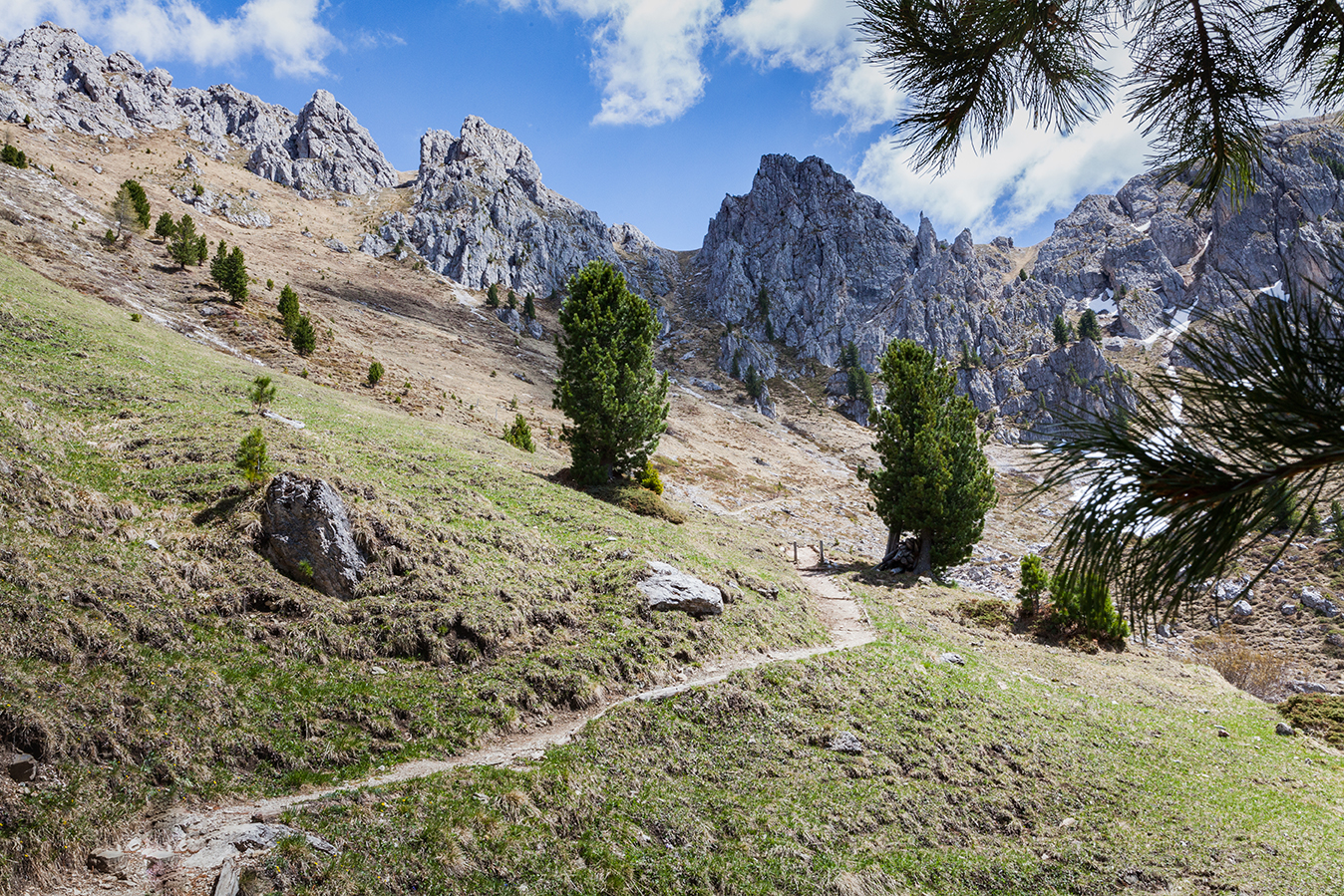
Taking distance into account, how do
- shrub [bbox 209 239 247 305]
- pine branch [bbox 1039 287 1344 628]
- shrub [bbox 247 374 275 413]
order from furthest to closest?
shrub [bbox 209 239 247 305] → shrub [bbox 247 374 275 413] → pine branch [bbox 1039 287 1344 628]

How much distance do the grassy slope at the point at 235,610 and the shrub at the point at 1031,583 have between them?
10789mm

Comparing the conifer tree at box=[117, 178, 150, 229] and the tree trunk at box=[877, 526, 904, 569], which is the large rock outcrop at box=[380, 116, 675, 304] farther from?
the tree trunk at box=[877, 526, 904, 569]

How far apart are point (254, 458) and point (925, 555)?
27579mm

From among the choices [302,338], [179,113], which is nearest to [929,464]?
[302,338]

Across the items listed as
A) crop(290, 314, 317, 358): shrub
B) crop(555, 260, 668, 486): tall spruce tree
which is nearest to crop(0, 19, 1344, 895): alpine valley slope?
crop(555, 260, 668, 486): tall spruce tree

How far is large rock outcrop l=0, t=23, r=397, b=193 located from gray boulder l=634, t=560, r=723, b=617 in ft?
389

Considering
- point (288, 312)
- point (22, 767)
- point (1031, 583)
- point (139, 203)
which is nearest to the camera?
point (22, 767)

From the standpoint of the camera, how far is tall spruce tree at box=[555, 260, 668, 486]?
2627 cm

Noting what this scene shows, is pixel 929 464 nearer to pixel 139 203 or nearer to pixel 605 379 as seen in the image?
pixel 605 379

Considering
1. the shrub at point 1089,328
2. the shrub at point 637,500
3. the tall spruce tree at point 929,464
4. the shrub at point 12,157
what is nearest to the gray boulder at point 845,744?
the shrub at point 637,500

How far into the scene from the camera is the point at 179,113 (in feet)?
391

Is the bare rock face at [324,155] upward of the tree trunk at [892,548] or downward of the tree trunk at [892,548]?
upward

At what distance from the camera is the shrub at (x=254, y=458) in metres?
13.2

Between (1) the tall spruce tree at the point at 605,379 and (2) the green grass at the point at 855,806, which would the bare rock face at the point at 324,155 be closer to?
(1) the tall spruce tree at the point at 605,379
